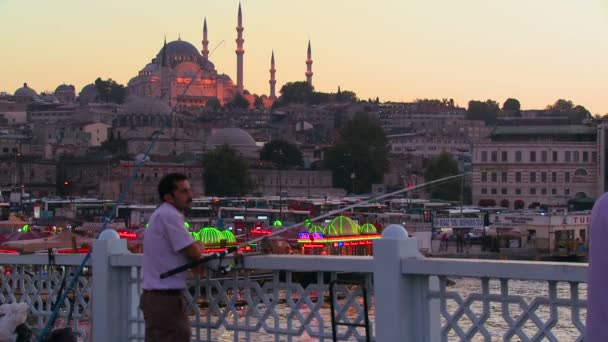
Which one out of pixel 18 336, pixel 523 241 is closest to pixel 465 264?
pixel 18 336

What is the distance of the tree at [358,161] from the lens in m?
71.0

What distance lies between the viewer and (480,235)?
140 feet

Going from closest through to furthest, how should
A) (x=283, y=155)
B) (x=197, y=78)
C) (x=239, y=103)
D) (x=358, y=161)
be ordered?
(x=358, y=161) → (x=283, y=155) → (x=197, y=78) → (x=239, y=103)

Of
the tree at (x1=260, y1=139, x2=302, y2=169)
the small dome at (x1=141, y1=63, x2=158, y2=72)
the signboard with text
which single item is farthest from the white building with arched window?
the small dome at (x1=141, y1=63, x2=158, y2=72)

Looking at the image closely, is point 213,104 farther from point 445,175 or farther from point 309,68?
point 445,175

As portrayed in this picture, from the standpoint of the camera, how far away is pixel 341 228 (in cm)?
2586

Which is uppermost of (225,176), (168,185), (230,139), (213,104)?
(213,104)

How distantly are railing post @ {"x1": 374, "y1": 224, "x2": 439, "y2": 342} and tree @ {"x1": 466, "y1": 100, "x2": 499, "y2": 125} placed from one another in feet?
377

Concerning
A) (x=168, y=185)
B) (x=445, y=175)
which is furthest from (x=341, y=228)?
(x=445, y=175)

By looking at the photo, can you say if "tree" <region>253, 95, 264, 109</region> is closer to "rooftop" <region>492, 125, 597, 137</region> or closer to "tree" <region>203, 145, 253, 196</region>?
"tree" <region>203, 145, 253, 196</region>

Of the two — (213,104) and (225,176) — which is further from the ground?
(213,104)

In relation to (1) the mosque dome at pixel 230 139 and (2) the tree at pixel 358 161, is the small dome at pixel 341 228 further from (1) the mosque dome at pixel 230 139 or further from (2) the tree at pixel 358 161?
(1) the mosque dome at pixel 230 139

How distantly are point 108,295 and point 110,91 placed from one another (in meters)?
123

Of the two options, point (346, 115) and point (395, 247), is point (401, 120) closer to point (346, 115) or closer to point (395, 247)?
point (346, 115)
